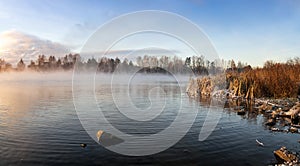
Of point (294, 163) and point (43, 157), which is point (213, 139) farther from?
point (43, 157)

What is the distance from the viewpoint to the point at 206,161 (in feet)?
46.3

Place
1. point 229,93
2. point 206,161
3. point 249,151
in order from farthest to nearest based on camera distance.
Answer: point 229,93 < point 249,151 < point 206,161

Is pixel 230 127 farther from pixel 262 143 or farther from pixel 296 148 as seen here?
pixel 296 148

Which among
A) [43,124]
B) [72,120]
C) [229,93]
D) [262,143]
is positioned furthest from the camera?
[229,93]

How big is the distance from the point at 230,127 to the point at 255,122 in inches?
152

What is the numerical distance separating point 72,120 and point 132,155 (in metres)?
10.7

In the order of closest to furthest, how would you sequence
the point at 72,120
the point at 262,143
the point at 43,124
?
1. the point at 262,143
2. the point at 43,124
3. the point at 72,120

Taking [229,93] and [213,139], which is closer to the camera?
[213,139]

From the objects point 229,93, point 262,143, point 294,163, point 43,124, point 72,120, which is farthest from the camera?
point 229,93

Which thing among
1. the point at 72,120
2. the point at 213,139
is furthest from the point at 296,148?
the point at 72,120

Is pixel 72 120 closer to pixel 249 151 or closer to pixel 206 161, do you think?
pixel 206 161

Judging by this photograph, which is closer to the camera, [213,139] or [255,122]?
[213,139]

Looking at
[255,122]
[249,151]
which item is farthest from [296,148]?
[255,122]

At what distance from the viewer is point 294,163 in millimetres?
13219
